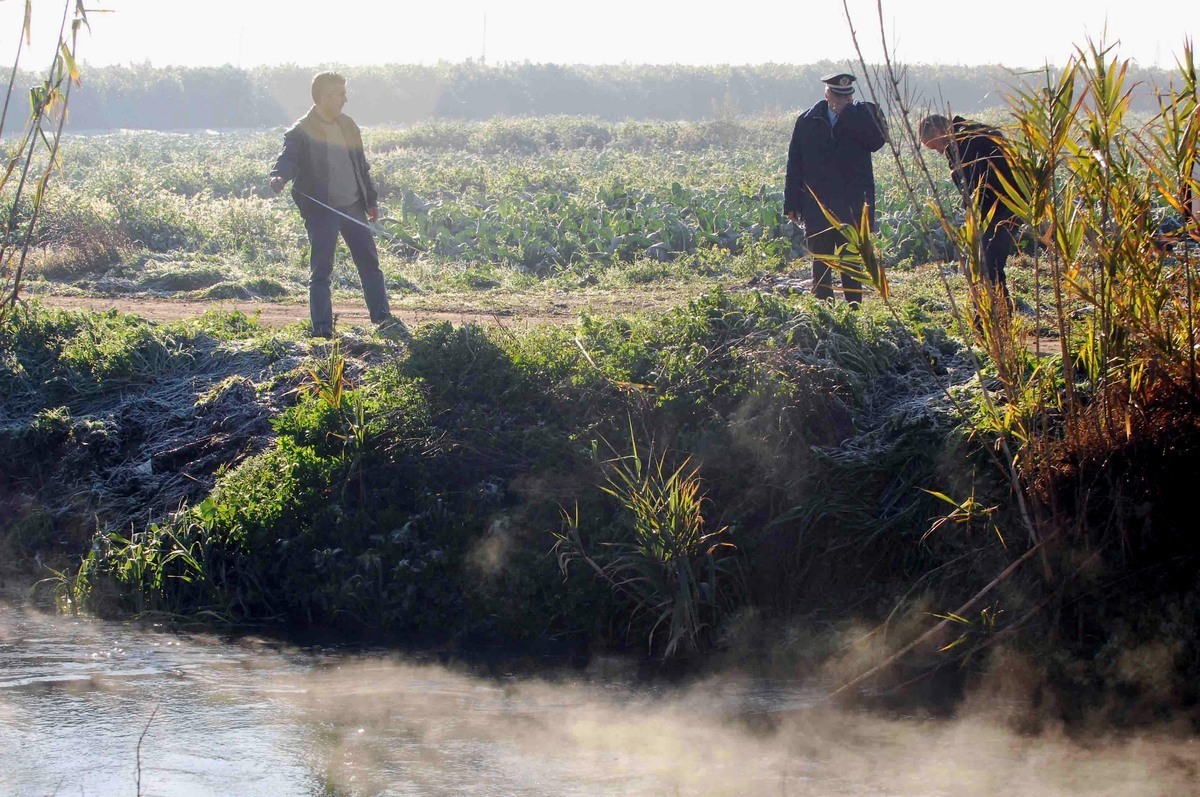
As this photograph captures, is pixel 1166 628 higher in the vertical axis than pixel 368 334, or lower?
lower

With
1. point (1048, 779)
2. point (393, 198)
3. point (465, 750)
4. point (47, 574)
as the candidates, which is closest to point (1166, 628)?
point (1048, 779)

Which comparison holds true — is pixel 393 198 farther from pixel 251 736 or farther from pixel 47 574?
pixel 251 736

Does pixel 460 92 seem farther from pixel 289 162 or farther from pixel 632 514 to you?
pixel 632 514

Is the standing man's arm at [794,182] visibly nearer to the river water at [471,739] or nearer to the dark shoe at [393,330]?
the dark shoe at [393,330]

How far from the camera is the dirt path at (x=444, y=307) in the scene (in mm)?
9086

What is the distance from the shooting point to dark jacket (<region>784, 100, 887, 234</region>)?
725 centimetres

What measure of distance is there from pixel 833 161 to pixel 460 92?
41748mm

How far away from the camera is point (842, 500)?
546 cm

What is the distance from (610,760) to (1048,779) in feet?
4.93

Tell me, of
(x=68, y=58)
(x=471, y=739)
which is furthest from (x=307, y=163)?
(x=471, y=739)

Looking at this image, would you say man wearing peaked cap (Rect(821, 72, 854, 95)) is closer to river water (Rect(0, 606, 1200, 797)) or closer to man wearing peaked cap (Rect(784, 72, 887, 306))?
man wearing peaked cap (Rect(784, 72, 887, 306))

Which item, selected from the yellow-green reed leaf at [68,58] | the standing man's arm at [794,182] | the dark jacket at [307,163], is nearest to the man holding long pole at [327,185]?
the dark jacket at [307,163]

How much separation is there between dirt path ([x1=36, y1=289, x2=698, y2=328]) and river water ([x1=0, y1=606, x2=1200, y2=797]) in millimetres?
3844

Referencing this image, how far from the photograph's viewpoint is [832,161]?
7.37 metres
